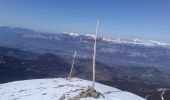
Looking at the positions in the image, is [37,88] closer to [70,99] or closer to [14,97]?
[14,97]

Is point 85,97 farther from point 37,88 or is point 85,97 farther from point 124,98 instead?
point 37,88

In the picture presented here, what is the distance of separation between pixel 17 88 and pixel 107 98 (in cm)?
1193

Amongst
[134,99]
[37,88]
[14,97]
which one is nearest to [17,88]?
[37,88]

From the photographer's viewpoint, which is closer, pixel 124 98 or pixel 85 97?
pixel 85 97

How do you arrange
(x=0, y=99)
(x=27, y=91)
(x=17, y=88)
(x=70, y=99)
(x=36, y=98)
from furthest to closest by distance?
(x=17, y=88), (x=27, y=91), (x=0, y=99), (x=36, y=98), (x=70, y=99)

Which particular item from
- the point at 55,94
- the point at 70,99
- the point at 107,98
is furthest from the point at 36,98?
the point at 107,98

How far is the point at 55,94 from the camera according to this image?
87.5ft

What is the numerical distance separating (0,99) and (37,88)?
4.52 metres

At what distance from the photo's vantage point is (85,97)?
78.6 feet

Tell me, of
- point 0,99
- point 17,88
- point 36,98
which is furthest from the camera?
point 17,88

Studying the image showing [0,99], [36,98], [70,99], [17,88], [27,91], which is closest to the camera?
[70,99]

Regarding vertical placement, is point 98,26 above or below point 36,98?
above

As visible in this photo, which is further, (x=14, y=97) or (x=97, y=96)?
(x=14, y=97)

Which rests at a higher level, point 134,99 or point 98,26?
point 98,26
